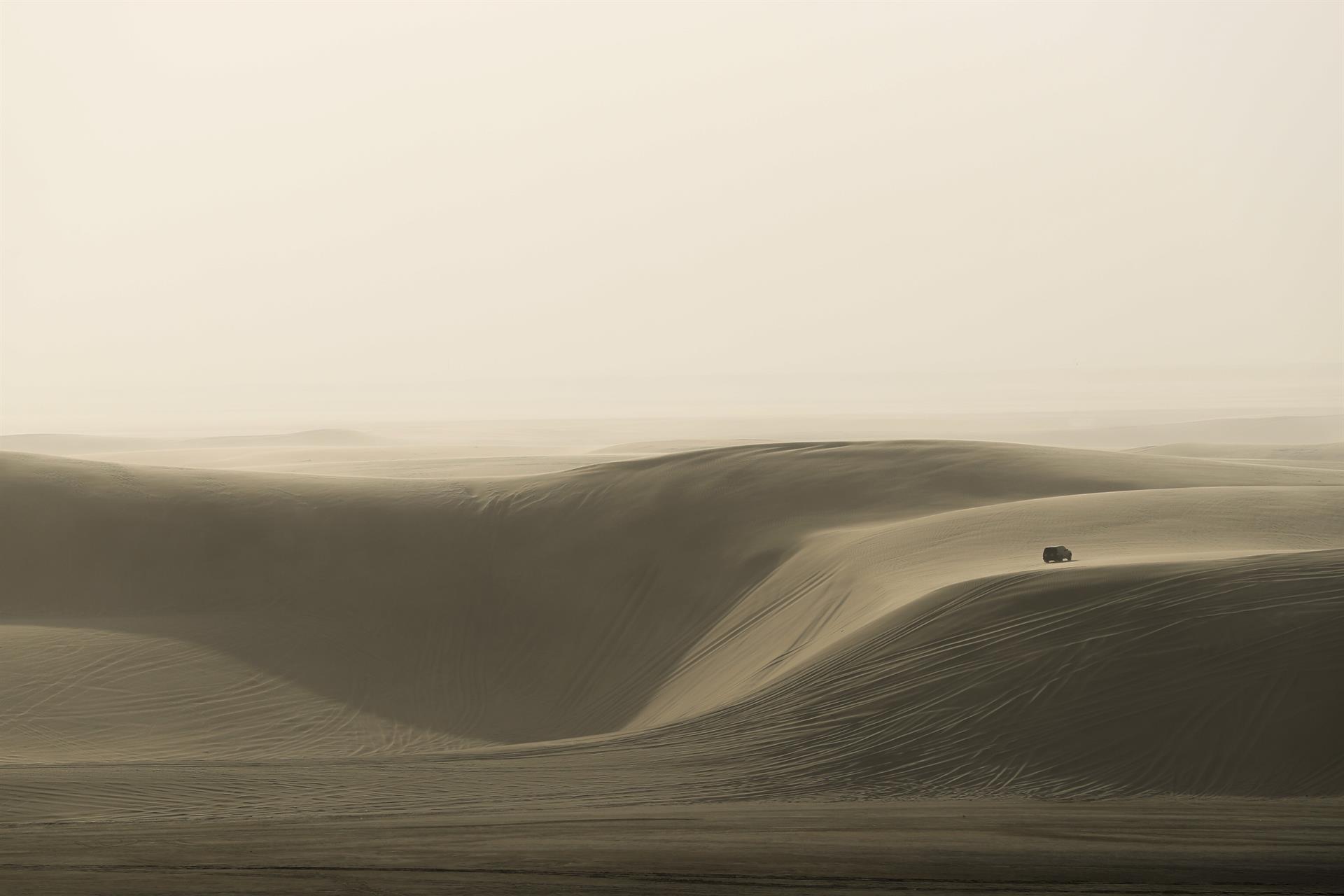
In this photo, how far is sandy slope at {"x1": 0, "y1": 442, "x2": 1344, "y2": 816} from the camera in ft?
24.5

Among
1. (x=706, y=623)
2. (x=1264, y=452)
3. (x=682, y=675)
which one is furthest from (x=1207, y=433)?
(x=682, y=675)

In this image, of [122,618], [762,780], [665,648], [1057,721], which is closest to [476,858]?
[762,780]

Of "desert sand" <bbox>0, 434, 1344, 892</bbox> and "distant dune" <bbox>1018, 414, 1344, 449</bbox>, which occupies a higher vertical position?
"desert sand" <bbox>0, 434, 1344, 892</bbox>

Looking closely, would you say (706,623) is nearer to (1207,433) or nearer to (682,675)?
(682,675)

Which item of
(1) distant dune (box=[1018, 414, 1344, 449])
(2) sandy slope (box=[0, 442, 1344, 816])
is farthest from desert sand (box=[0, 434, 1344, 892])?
(1) distant dune (box=[1018, 414, 1344, 449])

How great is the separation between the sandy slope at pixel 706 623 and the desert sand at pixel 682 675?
0.13 ft

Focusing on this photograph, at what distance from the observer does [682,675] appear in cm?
1230

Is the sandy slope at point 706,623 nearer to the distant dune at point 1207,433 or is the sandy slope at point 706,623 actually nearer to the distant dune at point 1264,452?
the distant dune at point 1264,452

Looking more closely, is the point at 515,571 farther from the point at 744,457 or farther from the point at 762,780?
the point at 762,780

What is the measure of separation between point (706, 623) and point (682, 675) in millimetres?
1013

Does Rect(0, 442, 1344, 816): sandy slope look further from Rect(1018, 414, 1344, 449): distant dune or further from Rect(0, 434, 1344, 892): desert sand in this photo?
Rect(1018, 414, 1344, 449): distant dune

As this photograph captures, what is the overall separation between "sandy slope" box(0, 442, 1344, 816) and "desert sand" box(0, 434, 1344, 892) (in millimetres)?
38

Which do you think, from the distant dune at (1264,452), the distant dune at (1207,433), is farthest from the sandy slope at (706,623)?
the distant dune at (1207,433)

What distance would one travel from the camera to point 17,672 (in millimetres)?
12359
